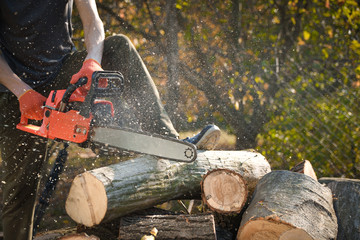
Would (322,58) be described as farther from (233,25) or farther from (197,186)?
(197,186)

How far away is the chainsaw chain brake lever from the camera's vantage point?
6.18 ft

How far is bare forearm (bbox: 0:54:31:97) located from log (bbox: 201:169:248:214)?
123cm

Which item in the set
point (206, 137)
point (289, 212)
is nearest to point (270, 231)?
point (289, 212)

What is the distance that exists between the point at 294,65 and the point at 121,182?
3025mm

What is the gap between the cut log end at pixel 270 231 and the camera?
1.85 m

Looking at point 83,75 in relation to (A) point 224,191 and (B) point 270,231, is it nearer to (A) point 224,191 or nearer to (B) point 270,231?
(A) point 224,191

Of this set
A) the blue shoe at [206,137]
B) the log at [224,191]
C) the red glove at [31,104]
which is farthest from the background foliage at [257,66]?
the red glove at [31,104]

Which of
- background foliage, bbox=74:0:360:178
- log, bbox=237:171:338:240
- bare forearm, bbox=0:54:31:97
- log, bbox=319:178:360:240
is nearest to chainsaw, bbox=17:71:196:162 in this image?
bare forearm, bbox=0:54:31:97

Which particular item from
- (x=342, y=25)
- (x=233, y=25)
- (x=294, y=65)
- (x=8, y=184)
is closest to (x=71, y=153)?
(x=8, y=184)

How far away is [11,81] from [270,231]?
1.73 meters

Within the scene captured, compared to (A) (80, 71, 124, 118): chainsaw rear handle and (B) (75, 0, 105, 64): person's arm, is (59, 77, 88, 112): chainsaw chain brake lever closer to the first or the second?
(A) (80, 71, 124, 118): chainsaw rear handle

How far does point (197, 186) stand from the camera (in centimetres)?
242

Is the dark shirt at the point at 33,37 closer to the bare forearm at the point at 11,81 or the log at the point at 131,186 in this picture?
the bare forearm at the point at 11,81

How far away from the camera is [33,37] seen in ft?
7.48
